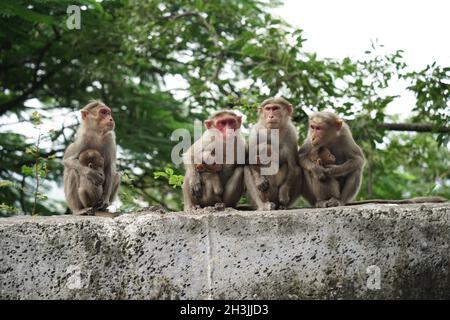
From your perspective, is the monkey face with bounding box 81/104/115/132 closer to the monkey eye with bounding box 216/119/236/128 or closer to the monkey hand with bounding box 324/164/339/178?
the monkey eye with bounding box 216/119/236/128

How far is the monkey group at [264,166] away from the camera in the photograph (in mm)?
8562

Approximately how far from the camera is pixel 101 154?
918cm

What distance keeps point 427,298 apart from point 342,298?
2.40ft

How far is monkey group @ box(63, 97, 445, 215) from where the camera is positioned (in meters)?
8.56

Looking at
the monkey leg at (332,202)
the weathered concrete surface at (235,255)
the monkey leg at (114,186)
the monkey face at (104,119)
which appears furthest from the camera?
the monkey leg at (114,186)

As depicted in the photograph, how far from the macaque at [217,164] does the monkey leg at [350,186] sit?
1.12 metres

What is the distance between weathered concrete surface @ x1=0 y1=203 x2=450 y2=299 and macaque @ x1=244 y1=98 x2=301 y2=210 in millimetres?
1104

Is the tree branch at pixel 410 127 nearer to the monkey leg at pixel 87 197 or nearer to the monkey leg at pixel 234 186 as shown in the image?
the monkey leg at pixel 234 186

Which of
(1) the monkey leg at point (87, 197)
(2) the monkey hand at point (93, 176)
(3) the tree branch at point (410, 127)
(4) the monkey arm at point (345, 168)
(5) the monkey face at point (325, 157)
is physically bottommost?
→ (1) the monkey leg at point (87, 197)

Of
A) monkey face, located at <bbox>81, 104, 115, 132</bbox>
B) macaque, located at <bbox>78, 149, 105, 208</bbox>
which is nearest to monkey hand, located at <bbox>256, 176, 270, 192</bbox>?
macaque, located at <bbox>78, 149, 105, 208</bbox>

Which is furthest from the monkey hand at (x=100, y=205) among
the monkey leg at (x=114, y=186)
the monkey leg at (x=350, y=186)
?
the monkey leg at (x=350, y=186)

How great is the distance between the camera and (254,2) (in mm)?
15148
